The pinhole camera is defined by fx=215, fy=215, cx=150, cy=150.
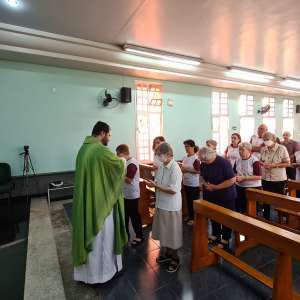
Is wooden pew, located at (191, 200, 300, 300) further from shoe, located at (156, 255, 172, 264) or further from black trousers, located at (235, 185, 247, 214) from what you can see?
black trousers, located at (235, 185, 247, 214)

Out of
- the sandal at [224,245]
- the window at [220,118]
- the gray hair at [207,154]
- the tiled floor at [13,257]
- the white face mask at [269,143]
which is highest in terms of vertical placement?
the window at [220,118]

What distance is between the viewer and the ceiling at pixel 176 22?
10.0 feet

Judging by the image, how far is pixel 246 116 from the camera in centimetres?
838

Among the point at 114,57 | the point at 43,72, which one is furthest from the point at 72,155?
the point at 114,57

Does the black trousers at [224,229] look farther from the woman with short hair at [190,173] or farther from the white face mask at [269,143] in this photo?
the white face mask at [269,143]

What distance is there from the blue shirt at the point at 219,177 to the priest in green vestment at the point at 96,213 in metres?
1.11

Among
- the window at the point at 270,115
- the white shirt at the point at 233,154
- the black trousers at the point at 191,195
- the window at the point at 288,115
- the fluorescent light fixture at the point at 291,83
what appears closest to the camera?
the black trousers at the point at 191,195

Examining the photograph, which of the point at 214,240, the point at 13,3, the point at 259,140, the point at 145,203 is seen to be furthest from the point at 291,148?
the point at 13,3

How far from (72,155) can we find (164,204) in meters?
3.53

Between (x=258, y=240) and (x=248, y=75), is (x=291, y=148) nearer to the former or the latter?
(x=248, y=75)

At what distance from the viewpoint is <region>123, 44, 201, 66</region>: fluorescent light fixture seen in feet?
14.5

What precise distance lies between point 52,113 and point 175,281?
13.9 ft

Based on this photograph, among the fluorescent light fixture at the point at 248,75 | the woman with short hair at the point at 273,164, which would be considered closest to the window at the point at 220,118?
the fluorescent light fixture at the point at 248,75

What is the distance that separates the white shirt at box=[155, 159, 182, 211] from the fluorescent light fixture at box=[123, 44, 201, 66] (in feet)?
10.1
